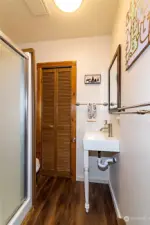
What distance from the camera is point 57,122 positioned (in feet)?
8.73

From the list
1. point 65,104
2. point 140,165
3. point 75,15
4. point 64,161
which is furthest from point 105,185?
point 75,15

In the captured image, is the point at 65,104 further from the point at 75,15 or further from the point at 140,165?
the point at 140,165

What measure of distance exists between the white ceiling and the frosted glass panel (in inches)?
27.6

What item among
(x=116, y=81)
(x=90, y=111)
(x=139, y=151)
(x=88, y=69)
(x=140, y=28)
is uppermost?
(x=88, y=69)

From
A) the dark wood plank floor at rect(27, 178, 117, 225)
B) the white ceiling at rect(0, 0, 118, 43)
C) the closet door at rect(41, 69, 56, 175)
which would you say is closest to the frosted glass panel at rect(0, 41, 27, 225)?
the dark wood plank floor at rect(27, 178, 117, 225)

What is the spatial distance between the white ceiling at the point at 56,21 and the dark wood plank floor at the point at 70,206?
2.46 m

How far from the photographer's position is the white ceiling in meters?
1.79

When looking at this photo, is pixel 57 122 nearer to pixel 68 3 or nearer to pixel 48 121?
pixel 48 121

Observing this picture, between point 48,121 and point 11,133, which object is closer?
point 11,133

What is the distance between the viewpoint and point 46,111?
8.84ft

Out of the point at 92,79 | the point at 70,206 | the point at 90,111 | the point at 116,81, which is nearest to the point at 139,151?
the point at 116,81

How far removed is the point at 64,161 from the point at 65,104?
1.02 meters

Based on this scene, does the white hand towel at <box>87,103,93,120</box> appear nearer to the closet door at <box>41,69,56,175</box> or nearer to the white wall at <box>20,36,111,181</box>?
the white wall at <box>20,36,111,181</box>

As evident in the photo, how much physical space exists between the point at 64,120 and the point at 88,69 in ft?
3.23
